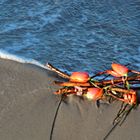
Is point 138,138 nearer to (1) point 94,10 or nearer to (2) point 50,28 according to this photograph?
(2) point 50,28

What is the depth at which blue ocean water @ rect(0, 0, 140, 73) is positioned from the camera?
3.15m

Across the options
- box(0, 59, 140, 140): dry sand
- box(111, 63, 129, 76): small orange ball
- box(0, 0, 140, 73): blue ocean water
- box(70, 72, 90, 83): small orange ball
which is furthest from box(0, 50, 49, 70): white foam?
box(111, 63, 129, 76): small orange ball

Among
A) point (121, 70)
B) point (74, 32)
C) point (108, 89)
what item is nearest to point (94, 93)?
point (108, 89)

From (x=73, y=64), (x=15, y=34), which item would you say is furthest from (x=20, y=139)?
(x=15, y=34)

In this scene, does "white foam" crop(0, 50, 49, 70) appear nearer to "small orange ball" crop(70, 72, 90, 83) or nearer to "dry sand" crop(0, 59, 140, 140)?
"dry sand" crop(0, 59, 140, 140)

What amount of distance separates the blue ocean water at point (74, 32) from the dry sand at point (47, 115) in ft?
1.90

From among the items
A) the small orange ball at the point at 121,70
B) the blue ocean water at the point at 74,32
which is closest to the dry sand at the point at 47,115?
the small orange ball at the point at 121,70

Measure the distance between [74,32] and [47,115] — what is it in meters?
1.57

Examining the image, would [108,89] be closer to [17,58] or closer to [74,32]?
[17,58]

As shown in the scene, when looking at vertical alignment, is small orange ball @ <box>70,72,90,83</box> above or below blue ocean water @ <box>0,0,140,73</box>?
above

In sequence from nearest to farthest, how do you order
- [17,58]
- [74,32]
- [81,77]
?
[81,77], [17,58], [74,32]

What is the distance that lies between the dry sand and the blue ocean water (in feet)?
1.90

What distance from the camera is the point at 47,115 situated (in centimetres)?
219

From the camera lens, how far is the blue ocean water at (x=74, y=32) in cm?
315
